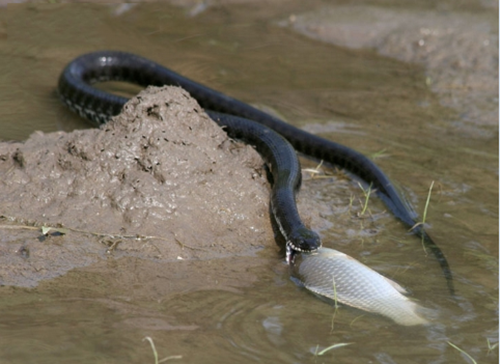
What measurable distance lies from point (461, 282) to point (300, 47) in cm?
643

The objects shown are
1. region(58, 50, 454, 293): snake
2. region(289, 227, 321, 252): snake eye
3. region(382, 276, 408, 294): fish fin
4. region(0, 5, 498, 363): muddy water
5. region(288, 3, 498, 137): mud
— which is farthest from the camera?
region(288, 3, 498, 137): mud

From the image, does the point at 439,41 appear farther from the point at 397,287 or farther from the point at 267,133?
the point at 397,287

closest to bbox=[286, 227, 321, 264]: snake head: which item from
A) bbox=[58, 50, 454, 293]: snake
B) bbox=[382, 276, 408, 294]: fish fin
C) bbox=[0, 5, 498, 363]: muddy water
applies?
bbox=[58, 50, 454, 293]: snake

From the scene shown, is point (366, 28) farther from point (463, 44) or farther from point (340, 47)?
point (463, 44)

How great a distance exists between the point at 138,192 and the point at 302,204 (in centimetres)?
143

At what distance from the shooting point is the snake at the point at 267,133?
5491mm

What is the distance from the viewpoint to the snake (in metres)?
5.49

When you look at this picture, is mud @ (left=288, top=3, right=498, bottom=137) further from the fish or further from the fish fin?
the fish

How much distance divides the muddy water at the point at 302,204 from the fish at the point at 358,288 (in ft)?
0.25

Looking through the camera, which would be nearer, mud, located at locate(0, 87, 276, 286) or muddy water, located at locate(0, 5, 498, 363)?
muddy water, located at locate(0, 5, 498, 363)

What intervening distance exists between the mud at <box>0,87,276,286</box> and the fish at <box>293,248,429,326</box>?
0.74 metres

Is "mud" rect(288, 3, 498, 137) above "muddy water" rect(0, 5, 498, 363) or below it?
above

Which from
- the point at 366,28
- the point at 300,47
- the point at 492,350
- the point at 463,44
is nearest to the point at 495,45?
the point at 463,44

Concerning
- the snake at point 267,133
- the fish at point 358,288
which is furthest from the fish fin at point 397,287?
the snake at point 267,133
